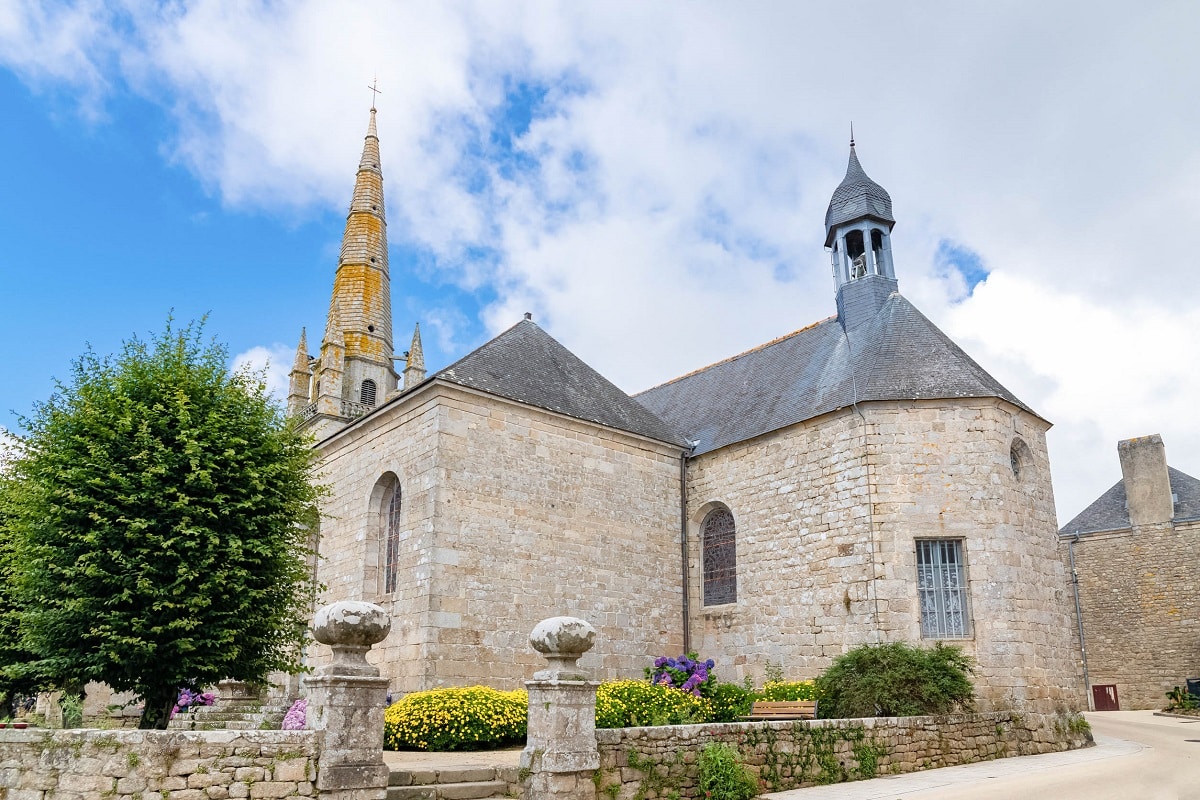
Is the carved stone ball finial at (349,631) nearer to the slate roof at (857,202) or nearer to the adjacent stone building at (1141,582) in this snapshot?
the slate roof at (857,202)

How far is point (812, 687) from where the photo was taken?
12.6 meters

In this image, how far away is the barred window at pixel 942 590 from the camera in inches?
513

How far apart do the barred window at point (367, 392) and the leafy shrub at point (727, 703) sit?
56.7 feet

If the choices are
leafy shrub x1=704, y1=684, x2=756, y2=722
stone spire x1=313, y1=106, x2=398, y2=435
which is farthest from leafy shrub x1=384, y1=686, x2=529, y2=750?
stone spire x1=313, y1=106, x2=398, y2=435

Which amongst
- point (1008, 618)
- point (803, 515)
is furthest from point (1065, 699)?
point (803, 515)

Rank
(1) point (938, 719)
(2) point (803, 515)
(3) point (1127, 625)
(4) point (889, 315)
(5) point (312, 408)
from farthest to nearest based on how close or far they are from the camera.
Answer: (5) point (312, 408) < (3) point (1127, 625) < (4) point (889, 315) < (2) point (803, 515) < (1) point (938, 719)

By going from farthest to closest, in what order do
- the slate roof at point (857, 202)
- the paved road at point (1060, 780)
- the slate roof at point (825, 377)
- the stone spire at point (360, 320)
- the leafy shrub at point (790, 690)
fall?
1. the stone spire at point (360, 320)
2. the slate roof at point (857, 202)
3. the slate roof at point (825, 377)
4. the leafy shrub at point (790, 690)
5. the paved road at point (1060, 780)

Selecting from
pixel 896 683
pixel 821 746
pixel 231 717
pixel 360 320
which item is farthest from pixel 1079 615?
pixel 360 320

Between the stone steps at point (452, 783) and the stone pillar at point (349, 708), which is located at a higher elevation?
the stone pillar at point (349, 708)

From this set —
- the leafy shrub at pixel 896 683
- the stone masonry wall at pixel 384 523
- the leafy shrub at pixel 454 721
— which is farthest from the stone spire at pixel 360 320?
the leafy shrub at pixel 896 683

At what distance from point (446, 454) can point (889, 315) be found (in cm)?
889

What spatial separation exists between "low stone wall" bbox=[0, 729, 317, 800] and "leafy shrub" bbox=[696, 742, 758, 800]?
149 inches

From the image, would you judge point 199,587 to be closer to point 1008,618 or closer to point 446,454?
point 446,454

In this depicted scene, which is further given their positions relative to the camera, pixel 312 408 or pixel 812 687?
pixel 312 408
